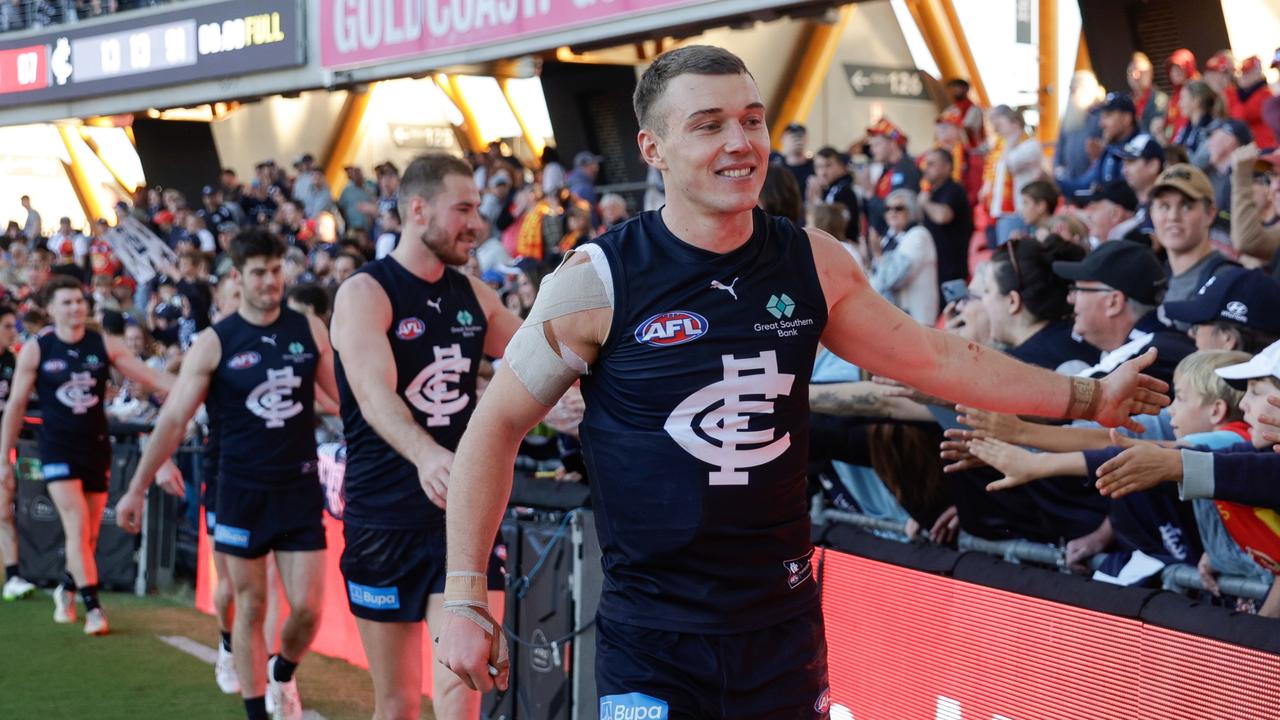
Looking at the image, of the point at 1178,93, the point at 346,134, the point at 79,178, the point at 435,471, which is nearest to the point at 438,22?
the point at 1178,93

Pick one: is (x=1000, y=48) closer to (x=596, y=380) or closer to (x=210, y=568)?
(x=210, y=568)

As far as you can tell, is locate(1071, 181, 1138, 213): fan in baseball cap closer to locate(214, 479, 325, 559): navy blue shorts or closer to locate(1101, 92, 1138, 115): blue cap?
locate(1101, 92, 1138, 115): blue cap

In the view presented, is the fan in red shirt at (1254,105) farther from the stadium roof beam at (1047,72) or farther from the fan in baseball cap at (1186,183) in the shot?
the stadium roof beam at (1047,72)

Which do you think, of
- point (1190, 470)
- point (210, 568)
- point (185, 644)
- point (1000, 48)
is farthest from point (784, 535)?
point (1000, 48)

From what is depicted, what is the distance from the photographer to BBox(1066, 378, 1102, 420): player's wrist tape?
11.6 feet

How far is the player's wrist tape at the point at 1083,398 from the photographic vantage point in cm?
354

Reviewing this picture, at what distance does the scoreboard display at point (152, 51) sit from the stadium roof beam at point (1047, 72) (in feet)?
38.5

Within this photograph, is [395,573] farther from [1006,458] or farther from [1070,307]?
[1070,307]

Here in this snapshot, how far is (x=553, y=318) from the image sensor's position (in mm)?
3139

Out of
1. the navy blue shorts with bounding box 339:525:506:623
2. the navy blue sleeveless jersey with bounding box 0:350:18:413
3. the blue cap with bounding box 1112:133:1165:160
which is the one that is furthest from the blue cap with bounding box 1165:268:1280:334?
the navy blue sleeveless jersey with bounding box 0:350:18:413

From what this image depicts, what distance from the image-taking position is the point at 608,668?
3.23 metres

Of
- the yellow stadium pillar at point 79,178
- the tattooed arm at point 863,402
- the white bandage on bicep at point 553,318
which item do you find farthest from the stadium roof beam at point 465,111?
the white bandage on bicep at point 553,318

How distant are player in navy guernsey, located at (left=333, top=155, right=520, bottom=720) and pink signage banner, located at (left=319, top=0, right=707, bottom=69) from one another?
10.7 metres

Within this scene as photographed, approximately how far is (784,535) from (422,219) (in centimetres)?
271
